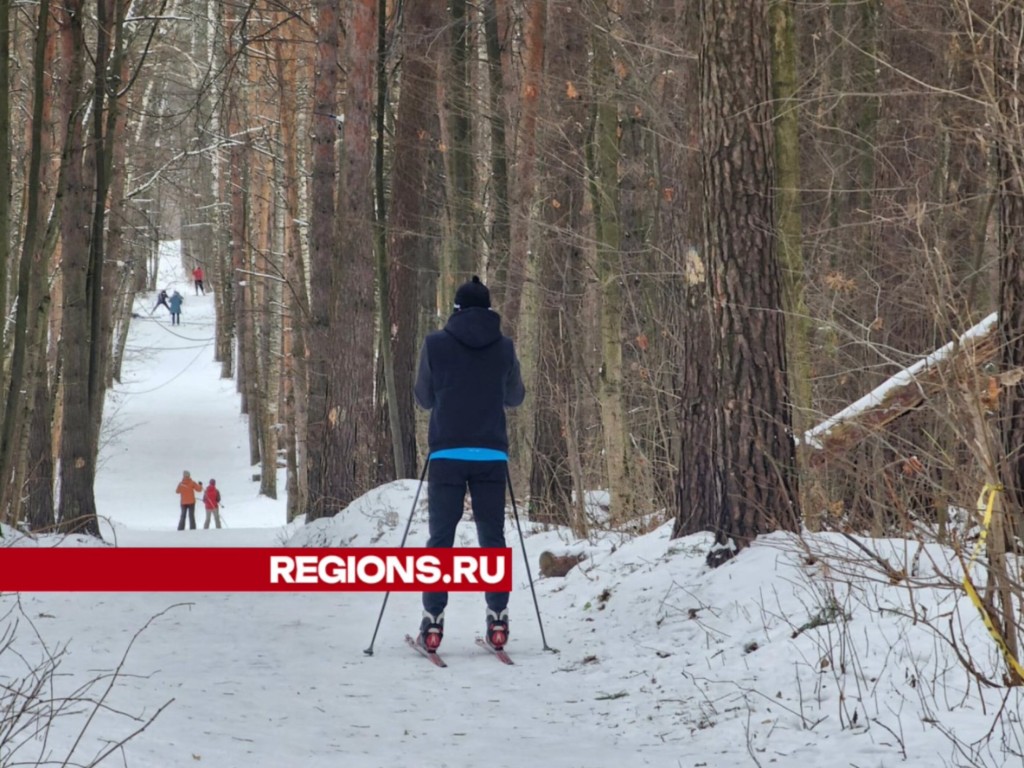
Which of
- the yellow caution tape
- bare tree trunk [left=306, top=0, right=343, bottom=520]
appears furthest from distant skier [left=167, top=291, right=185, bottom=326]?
the yellow caution tape

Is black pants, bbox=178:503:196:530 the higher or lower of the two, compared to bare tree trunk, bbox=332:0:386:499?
lower

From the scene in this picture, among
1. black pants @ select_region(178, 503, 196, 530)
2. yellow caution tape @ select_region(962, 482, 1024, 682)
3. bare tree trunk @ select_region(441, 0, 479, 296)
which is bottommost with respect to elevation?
black pants @ select_region(178, 503, 196, 530)

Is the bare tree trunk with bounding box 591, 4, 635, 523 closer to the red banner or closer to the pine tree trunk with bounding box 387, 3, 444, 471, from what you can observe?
the red banner

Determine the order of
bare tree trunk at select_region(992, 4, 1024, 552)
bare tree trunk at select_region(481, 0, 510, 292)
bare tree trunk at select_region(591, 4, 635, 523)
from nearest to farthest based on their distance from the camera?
bare tree trunk at select_region(992, 4, 1024, 552), bare tree trunk at select_region(591, 4, 635, 523), bare tree trunk at select_region(481, 0, 510, 292)

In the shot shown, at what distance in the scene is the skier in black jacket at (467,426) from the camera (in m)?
7.29

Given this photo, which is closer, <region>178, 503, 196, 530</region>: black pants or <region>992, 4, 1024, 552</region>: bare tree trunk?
<region>992, 4, 1024, 552</region>: bare tree trunk

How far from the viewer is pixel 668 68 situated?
45.2 ft

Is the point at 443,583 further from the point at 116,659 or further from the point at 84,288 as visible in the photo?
the point at 84,288

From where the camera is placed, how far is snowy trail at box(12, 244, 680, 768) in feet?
16.8

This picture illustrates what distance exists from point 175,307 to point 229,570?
159 ft

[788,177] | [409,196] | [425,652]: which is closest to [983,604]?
[425,652]

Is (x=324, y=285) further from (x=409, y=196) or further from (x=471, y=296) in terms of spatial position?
(x=471, y=296)

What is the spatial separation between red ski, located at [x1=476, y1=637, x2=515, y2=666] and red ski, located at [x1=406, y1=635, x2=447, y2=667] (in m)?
0.33

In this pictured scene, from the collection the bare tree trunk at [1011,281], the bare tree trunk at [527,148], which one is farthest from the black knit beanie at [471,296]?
the bare tree trunk at [527,148]
